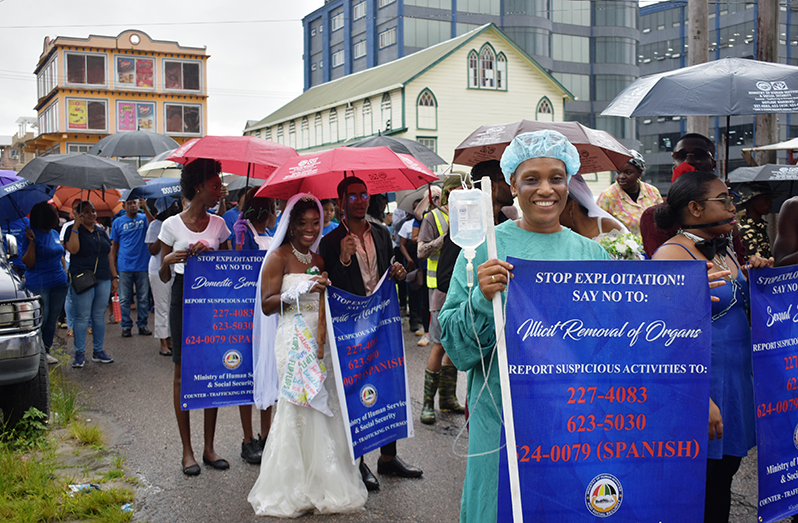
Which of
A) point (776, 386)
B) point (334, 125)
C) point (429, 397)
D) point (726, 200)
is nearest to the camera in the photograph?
point (726, 200)

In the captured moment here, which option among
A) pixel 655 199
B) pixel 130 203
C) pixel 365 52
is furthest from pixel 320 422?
pixel 365 52

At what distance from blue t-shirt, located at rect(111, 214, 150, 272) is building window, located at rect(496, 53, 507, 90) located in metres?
29.3

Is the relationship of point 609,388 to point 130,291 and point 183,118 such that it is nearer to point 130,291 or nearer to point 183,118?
point 130,291

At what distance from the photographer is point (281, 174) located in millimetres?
4770

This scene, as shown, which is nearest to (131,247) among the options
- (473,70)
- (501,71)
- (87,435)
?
(87,435)

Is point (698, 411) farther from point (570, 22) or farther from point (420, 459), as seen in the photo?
point (570, 22)

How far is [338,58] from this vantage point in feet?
219

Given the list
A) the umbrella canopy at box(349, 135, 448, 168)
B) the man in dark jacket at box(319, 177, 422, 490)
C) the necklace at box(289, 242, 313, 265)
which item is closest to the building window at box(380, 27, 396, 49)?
the umbrella canopy at box(349, 135, 448, 168)

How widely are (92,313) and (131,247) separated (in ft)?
7.20

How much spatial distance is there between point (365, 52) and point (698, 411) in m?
62.6

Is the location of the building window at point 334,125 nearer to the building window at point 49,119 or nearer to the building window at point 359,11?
the building window at point 359,11

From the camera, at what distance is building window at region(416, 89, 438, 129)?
36000 mm

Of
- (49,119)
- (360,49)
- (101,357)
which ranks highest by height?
(360,49)

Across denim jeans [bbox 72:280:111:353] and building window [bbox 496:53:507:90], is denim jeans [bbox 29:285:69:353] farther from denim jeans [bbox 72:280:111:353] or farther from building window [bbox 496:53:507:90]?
building window [bbox 496:53:507:90]
